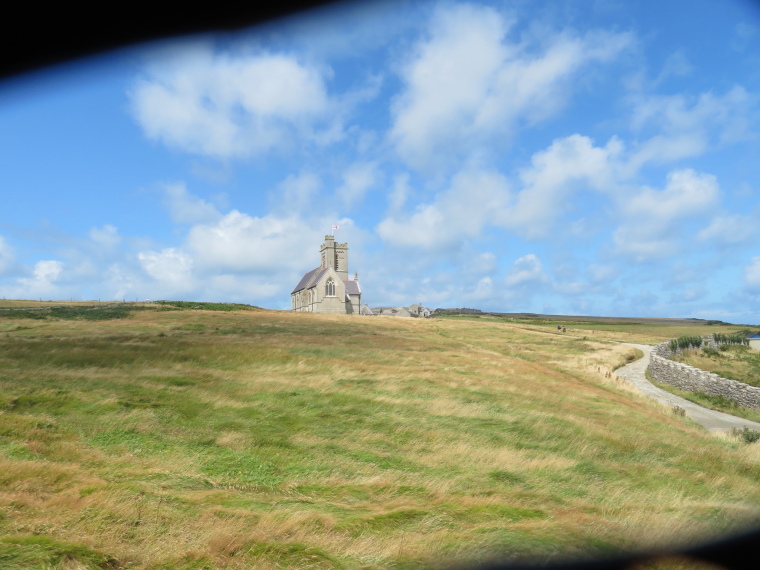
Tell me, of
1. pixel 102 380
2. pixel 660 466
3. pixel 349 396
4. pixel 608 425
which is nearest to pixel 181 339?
pixel 102 380

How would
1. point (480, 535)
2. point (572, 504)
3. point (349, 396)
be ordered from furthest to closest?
point (349, 396)
point (572, 504)
point (480, 535)

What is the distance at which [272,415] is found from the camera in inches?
570

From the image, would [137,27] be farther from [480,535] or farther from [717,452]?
[717,452]

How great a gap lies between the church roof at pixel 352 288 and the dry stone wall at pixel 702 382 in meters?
62.6

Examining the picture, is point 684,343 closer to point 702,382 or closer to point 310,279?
point 702,382

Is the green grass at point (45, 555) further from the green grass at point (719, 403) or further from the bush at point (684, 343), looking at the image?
the bush at point (684, 343)

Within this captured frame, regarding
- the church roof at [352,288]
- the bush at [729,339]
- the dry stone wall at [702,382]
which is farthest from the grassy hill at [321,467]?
the church roof at [352,288]

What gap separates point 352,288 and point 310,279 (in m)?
8.91

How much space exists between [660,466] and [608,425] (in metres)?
4.74

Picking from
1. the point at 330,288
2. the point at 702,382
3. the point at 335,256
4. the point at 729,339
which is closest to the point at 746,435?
the point at 702,382

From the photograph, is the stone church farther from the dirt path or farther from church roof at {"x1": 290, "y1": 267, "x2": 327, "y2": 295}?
the dirt path

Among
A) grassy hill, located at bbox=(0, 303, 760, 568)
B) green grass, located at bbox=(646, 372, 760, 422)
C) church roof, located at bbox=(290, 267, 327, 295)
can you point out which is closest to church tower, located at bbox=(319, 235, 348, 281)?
church roof, located at bbox=(290, 267, 327, 295)

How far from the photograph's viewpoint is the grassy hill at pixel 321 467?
21.6 ft

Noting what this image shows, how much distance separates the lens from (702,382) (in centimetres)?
3475
